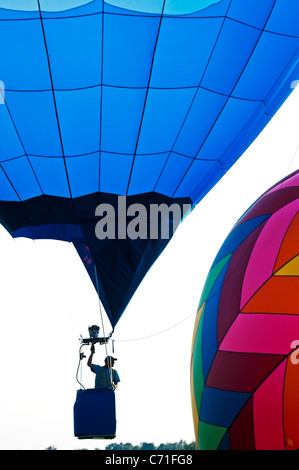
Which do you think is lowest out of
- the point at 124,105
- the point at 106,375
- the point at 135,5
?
the point at 106,375

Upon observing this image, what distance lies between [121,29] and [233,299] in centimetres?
191

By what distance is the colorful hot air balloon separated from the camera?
5.20 metres

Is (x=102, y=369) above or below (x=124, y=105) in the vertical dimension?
below

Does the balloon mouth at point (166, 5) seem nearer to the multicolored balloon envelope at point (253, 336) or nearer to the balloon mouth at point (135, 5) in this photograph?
the balloon mouth at point (135, 5)

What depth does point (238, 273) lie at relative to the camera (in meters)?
5.41

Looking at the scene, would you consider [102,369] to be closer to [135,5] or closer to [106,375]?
[106,375]

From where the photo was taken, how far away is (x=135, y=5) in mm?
5121

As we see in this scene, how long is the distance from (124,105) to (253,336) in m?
1.81

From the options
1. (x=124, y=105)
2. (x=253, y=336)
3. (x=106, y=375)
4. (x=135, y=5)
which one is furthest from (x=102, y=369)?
(x=135, y=5)

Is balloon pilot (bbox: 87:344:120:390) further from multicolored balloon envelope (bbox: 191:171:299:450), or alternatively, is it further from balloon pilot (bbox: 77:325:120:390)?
multicolored balloon envelope (bbox: 191:171:299:450)

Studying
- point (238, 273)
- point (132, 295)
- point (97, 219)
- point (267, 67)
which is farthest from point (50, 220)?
point (267, 67)

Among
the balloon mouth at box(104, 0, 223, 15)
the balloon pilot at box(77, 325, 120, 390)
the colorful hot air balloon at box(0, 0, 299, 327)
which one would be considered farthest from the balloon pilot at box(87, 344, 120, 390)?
the balloon mouth at box(104, 0, 223, 15)

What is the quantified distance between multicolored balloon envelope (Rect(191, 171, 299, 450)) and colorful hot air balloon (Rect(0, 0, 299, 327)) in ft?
2.05

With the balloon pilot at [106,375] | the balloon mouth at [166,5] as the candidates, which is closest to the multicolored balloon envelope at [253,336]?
the balloon pilot at [106,375]
